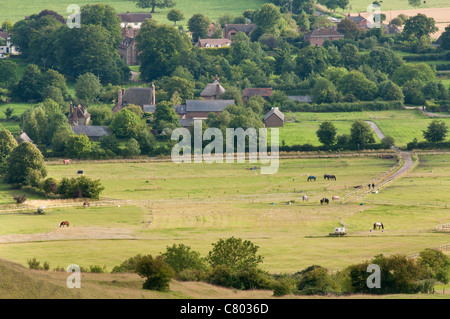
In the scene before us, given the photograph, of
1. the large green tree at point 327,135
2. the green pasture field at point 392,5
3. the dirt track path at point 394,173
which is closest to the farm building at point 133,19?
the green pasture field at point 392,5

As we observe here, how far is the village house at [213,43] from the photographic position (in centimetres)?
14988

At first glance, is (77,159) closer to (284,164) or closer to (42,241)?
(284,164)

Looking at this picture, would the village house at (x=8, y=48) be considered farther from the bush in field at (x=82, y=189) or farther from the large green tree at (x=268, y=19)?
the bush in field at (x=82, y=189)

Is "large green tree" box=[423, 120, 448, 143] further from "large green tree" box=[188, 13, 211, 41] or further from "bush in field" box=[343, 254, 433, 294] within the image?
"large green tree" box=[188, 13, 211, 41]

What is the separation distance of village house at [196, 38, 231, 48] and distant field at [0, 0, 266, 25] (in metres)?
18.9

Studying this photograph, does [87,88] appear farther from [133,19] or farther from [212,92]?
[133,19]

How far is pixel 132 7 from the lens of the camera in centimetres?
17888

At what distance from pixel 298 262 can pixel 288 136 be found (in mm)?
45814

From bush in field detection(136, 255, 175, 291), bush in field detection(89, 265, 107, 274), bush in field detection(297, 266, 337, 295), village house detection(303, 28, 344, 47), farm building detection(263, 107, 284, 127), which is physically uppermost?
village house detection(303, 28, 344, 47)

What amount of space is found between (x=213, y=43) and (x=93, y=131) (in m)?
47.2

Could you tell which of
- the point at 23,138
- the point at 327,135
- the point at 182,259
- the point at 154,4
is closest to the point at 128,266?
the point at 182,259

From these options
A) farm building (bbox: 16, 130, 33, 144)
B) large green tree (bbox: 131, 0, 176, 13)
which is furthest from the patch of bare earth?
large green tree (bbox: 131, 0, 176, 13)

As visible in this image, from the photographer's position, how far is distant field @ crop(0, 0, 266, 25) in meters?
171

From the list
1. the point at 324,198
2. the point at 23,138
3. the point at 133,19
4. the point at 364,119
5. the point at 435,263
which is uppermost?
the point at 133,19
